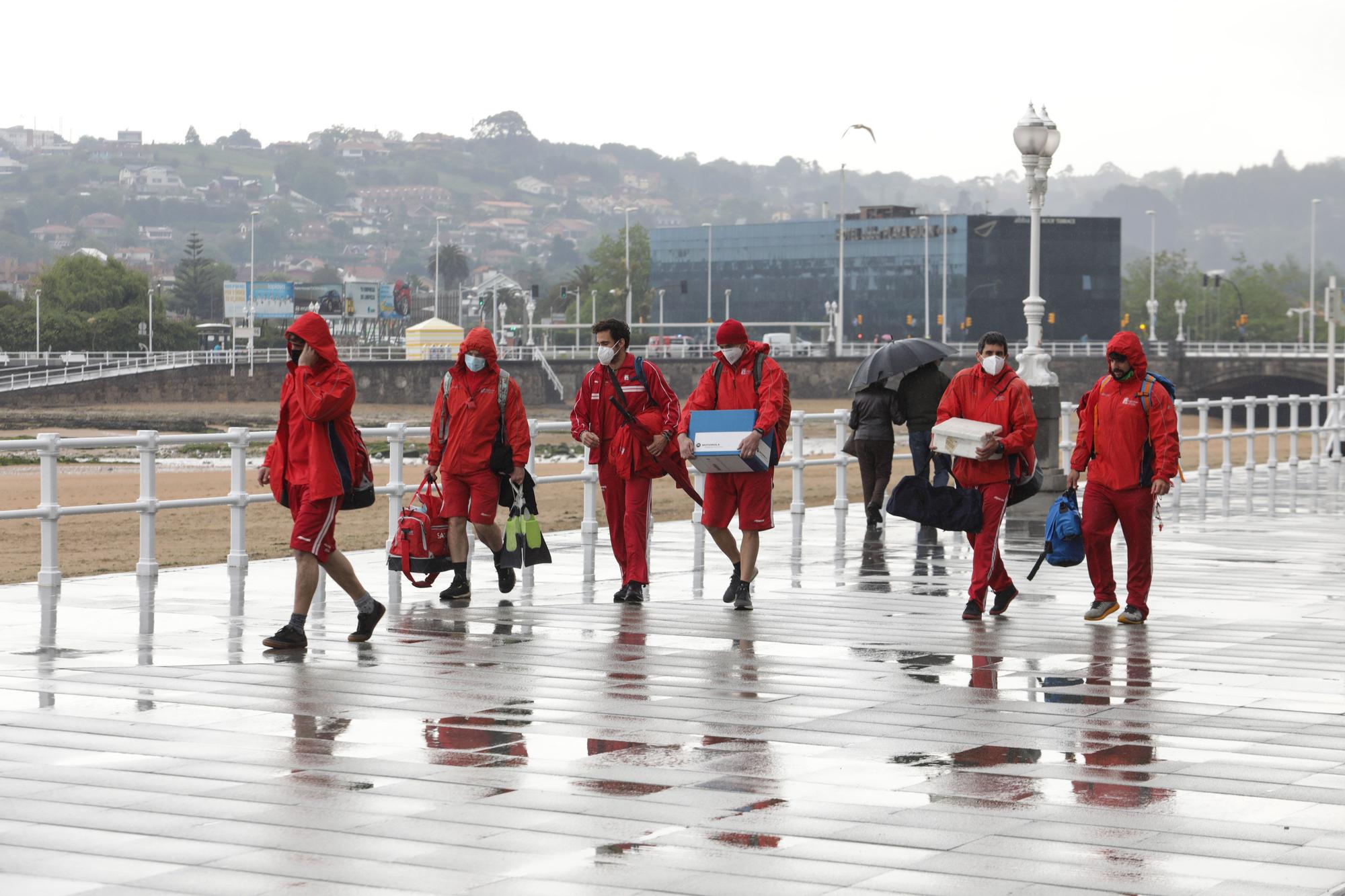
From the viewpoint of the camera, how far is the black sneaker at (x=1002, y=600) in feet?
37.1

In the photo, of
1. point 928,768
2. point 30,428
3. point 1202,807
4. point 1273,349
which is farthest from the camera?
point 1273,349

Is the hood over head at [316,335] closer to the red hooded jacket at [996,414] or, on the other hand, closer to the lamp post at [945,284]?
the red hooded jacket at [996,414]

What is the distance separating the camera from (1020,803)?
19.7ft

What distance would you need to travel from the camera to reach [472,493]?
11.6m

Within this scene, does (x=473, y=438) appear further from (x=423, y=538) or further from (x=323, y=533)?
(x=323, y=533)

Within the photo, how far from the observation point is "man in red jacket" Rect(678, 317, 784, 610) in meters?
11.7

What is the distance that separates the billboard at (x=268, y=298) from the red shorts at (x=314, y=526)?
12916cm

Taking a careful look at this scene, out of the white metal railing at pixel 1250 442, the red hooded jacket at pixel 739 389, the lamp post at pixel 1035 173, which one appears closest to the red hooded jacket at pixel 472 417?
the red hooded jacket at pixel 739 389

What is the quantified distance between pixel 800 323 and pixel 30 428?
7183 cm

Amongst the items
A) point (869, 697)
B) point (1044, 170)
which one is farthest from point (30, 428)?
point (869, 697)

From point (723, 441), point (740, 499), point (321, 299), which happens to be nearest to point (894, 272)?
point (321, 299)

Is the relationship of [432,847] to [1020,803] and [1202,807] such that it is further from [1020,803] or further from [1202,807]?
[1202,807]

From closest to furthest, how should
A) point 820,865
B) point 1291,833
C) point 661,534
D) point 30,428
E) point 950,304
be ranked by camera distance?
point 820,865 < point 1291,833 < point 661,534 < point 30,428 < point 950,304

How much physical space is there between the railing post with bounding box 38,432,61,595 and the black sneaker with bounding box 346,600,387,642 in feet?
6.10
